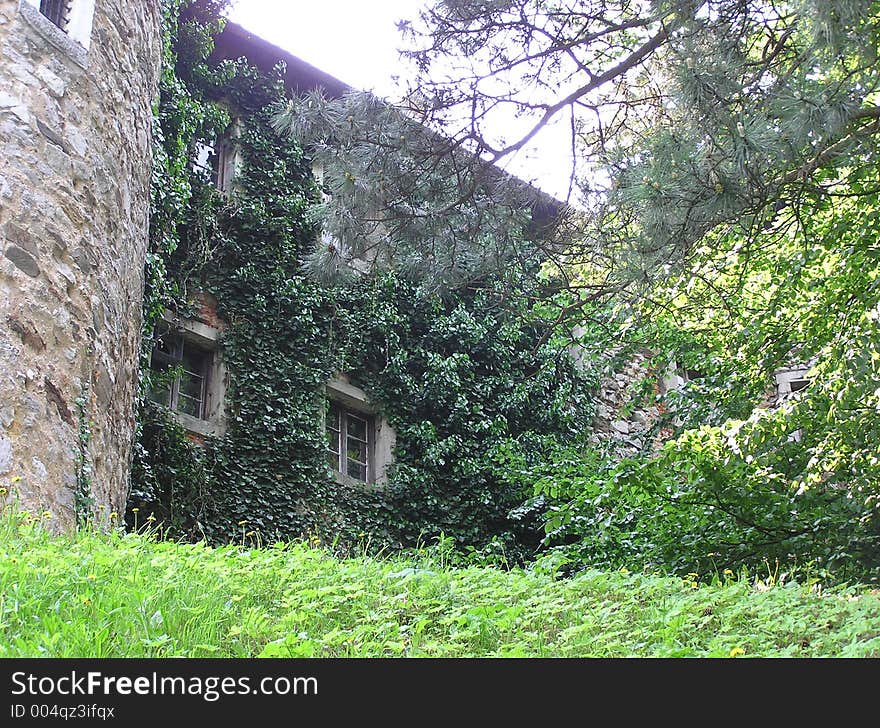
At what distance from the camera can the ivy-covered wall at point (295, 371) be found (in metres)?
8.61

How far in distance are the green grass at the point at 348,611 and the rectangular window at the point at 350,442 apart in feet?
16.2

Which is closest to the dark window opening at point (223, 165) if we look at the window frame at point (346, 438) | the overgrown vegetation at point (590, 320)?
the overgrown vegetation at point (590, 320)

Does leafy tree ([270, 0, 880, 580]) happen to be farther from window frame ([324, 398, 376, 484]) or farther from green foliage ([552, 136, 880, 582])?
window frame ([324, 398, 376, 484])

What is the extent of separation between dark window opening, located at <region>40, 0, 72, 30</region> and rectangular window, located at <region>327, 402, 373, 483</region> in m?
4.78

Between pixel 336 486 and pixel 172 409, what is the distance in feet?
5.80

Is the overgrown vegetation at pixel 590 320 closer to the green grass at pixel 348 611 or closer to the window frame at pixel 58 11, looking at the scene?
the window frame at pixel 58 11

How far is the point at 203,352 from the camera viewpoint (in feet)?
30.8

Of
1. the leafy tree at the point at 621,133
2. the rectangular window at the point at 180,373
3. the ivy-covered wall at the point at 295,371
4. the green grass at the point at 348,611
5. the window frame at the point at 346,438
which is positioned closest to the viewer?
the green grass at the point at 348,611

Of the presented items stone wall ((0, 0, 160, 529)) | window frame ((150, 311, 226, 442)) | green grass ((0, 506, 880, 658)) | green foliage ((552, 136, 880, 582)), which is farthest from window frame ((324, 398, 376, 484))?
green grass ((0, 506, 880, 658))

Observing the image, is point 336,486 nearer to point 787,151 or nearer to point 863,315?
point 863,315

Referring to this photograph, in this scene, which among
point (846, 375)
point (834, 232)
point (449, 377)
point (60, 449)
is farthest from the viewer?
point (449, 377)

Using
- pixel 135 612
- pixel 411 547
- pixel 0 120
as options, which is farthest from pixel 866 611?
pixel 411 547

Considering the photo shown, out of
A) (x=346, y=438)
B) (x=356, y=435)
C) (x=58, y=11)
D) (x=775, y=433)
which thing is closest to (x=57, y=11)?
(x=58, y=11)

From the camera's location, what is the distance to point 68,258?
18.4ft
